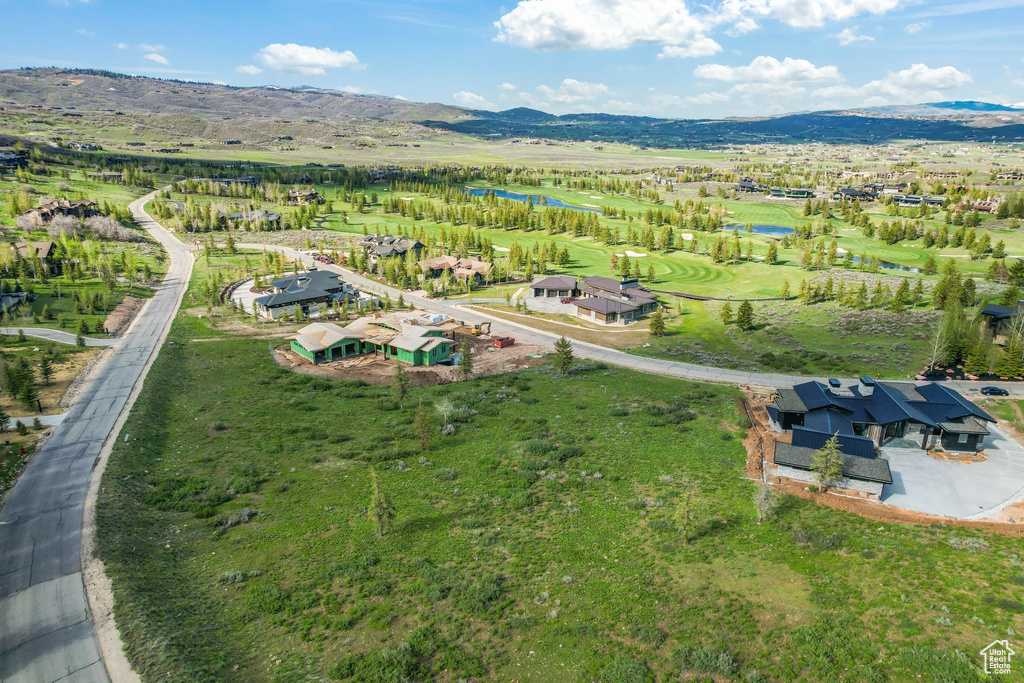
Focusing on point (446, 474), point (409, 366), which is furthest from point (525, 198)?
point (446, 474)

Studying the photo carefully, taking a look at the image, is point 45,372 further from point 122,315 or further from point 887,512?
point 887,512

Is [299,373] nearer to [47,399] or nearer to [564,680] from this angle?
[47,399]

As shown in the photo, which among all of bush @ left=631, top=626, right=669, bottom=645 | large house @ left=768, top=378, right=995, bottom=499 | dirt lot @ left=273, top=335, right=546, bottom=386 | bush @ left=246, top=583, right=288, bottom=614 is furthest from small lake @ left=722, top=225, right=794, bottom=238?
bush @ left=246, top=583, right=288, bottom=614

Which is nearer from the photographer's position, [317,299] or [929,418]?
[929,418]

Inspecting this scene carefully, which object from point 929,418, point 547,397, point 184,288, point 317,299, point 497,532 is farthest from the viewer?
point 184,288

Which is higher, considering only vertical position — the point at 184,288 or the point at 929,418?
the point at 184,288

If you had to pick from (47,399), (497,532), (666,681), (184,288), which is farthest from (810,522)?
(184,288)
